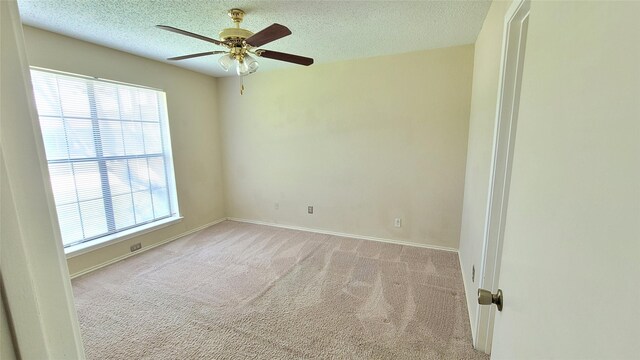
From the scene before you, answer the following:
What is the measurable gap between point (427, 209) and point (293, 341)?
225cm

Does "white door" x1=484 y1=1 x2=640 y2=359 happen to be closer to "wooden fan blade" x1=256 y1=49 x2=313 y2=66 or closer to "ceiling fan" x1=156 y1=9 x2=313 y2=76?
"ceiling fan" x1=156 y1=9 x2=313 y2=76

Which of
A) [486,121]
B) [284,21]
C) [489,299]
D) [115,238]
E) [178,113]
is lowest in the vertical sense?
[115,238]

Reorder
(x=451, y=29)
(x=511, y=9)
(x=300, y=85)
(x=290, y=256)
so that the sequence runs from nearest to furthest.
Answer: (x=511, y=9) < (x=451, y=29) < (x=290, y=256) < (x=300, y=85)

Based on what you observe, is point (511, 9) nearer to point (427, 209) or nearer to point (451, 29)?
point (451, 29)

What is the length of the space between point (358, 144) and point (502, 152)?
2069 mm

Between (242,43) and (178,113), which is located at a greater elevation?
(242,43)

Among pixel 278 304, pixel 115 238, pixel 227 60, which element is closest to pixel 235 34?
pixel 227 60

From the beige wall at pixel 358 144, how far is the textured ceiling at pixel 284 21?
44cm

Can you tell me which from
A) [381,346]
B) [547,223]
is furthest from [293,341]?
[547,223]

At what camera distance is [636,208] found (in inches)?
12.5

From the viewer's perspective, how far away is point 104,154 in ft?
9.56

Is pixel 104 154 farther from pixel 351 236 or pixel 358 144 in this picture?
pixel 351 236

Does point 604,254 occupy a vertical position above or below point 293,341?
above

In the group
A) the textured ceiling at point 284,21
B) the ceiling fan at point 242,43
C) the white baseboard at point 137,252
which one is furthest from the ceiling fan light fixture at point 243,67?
the white baseboard at point 137,252
